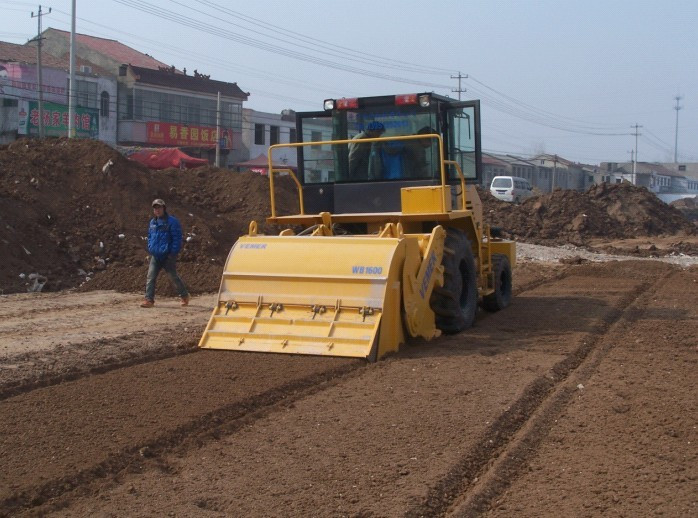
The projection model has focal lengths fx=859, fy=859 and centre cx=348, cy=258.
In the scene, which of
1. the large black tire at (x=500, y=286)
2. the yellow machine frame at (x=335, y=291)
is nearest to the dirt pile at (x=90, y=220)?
the large black tire at (x=500, y=286)

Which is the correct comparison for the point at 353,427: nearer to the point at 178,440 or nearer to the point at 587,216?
the point at 178,440

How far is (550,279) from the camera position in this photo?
54.2ft

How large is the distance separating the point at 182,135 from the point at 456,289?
42.9m

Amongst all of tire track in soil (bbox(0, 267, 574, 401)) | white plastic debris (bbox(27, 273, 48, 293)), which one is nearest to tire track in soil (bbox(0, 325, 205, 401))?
tire track in soil (bbox(0, 267, 574, 401))

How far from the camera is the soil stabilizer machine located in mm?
8508

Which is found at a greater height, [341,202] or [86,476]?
[341,202]

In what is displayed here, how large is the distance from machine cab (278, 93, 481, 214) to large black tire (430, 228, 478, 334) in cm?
79

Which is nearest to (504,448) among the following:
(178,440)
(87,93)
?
(178,440)

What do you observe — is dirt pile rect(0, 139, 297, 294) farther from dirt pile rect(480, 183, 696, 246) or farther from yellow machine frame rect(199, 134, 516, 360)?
dirt pile rect(480, 183, 696, 246)

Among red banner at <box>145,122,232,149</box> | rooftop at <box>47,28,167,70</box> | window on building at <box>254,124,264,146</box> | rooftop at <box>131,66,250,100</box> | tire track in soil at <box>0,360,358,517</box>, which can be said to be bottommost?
tire track in soil at <box>0,360,358,517</box>

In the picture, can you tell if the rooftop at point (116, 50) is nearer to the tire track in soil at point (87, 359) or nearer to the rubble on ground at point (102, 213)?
the rubble on ground at point (102, 213)

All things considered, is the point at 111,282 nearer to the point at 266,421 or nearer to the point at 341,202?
the point at 341,202

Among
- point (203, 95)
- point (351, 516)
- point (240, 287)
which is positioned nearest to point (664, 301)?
point (240, 287)

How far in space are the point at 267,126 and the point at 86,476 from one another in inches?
2098
